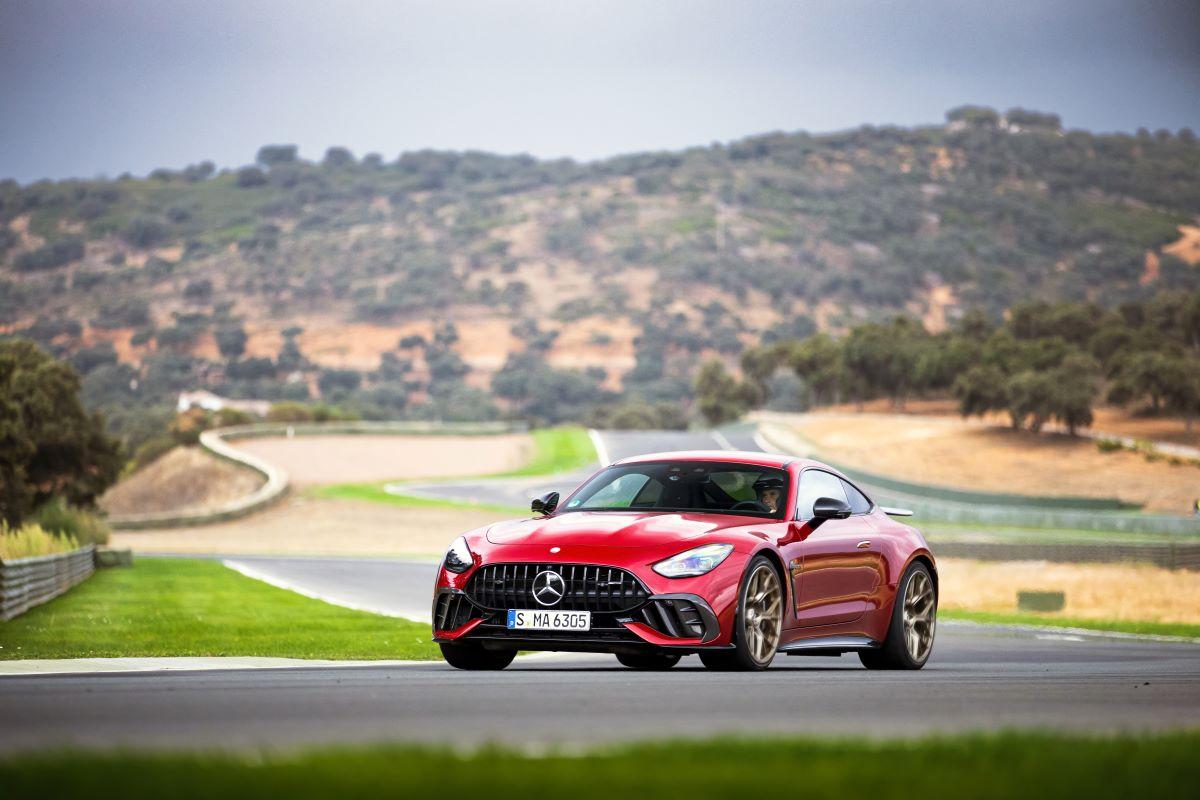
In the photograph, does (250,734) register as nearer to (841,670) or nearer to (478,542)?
(478,542)

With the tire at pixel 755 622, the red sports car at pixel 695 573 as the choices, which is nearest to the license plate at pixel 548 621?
the red sports car at pixel 695 573

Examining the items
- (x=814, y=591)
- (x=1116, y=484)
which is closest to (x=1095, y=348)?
(x=1116, y=484)

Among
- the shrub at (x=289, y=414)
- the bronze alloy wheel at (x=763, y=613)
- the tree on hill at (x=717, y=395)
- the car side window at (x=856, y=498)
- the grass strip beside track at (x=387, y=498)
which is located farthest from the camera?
the tree on hill at (x=717, y=395)

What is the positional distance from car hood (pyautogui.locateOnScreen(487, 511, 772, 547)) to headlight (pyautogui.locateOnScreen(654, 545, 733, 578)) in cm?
16

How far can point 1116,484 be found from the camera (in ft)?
253

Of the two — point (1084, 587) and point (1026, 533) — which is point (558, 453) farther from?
point (1084, 587)

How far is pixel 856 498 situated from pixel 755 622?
260cm

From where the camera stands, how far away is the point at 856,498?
14.1 metres

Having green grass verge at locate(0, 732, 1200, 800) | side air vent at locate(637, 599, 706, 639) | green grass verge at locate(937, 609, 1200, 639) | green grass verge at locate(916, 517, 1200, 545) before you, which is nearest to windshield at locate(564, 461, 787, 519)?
side air vent at locate(637, 599, 706, 639)

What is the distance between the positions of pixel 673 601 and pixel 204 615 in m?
13.0

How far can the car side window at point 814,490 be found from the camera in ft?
42.4

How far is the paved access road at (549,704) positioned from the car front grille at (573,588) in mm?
475

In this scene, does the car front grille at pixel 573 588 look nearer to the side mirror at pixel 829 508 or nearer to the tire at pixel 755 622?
the tire at pixel 755 622

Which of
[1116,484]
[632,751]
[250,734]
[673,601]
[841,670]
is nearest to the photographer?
[632,751]
